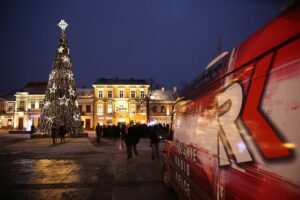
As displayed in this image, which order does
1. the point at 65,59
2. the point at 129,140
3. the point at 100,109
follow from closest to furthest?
the point at 129,140 < the point at 65,59 < the point at 100,109

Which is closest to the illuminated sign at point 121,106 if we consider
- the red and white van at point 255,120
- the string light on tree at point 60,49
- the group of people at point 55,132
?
the string light on tree at point 60,49

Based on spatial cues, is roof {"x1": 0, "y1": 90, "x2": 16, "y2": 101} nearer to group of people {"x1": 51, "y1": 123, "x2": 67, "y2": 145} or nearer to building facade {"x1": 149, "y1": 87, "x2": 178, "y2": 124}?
building facade {"x1": 149, "y1": 87, "x2": 178, "y2": 124}

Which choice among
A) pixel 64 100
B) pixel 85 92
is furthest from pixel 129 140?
pixel 85 92

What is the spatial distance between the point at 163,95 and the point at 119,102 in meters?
10.9

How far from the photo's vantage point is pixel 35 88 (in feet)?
286

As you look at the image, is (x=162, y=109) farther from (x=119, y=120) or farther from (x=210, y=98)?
(x=210, y=98)

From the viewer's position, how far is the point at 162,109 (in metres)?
79.6

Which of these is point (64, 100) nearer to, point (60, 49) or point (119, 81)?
point (60, 49)

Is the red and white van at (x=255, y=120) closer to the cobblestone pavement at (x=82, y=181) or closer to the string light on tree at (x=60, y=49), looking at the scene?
the cobblestone pavement at (x=82, y=181)

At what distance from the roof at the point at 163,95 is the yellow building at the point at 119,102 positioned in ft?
11.3

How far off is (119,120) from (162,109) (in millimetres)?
9913

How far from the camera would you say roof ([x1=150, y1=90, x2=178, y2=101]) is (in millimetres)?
80738

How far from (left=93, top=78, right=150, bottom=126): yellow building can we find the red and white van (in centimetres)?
7243

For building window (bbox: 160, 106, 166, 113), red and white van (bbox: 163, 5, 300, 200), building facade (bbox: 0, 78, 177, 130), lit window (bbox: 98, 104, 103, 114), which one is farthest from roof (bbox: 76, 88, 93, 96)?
red and white van (bbox: 163, 5, 300, 200)
